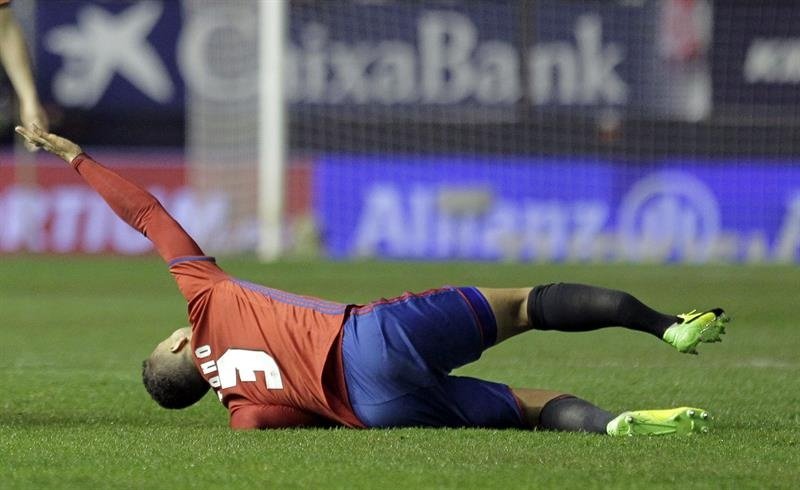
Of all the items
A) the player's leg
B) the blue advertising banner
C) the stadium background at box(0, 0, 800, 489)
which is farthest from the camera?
the blue advertising banner

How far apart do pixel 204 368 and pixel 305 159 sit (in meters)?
14.7

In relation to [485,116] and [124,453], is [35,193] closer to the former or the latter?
[485,116]

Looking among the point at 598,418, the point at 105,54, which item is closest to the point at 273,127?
the point at 105,54

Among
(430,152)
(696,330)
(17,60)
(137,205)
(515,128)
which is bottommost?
(430,152)

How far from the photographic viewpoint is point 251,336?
6391mm

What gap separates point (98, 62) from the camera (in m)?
24.5

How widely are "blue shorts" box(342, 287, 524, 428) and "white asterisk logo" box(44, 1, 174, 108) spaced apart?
1851cm

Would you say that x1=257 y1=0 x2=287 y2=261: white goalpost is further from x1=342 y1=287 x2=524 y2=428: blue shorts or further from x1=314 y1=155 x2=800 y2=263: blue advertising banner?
x1=342 y1=287 x2=524 y2=428: blue shorts

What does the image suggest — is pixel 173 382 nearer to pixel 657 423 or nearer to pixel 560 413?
pixel 560 413

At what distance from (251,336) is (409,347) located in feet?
2.16

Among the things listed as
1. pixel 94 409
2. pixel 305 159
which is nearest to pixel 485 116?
pixel 305 159

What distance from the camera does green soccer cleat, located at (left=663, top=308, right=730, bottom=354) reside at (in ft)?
19.3

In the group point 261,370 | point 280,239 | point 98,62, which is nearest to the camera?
point 261,370

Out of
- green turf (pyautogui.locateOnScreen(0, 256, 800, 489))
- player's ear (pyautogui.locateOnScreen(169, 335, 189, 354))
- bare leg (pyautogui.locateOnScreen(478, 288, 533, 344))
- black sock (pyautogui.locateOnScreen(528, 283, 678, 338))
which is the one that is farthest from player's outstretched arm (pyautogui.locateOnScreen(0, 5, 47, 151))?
black sock (pyautogui.locateOnScreen(528, 283, 678, 338))
